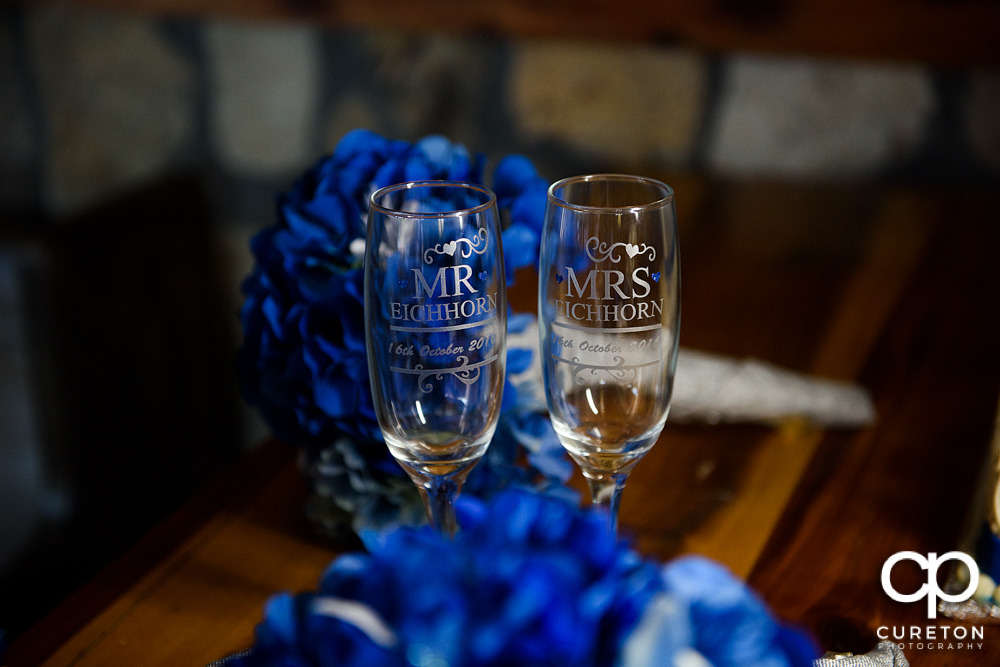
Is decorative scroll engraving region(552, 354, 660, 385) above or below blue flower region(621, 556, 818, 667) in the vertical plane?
above

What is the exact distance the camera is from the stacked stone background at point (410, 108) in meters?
1.56

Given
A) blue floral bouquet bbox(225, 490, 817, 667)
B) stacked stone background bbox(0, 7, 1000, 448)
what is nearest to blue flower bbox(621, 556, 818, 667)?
blue floral bouquet bbox(225, 490, 817, 667)

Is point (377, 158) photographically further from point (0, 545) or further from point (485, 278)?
point (0, 545)

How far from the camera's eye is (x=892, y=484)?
73cm

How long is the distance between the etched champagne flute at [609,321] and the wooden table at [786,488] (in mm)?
184

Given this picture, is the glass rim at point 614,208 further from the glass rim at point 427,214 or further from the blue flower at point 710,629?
the blue flower at point 710,629

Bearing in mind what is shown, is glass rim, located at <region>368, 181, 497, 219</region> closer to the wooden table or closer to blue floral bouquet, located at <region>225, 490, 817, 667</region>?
blue floral bouquet, located at <region>225, 490, 817, 667</region>

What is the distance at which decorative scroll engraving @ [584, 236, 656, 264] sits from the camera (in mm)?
486

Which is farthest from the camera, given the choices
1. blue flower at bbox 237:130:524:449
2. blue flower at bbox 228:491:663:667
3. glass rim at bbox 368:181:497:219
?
blue flower at bbox 237:130:524:449

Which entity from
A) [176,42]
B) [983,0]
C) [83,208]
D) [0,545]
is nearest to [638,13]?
[983,0]

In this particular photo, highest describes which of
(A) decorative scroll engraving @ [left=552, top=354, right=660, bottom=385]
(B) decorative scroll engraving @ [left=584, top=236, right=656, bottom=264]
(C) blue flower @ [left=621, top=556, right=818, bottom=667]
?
(B) decorative scroll engraving @ [left=584, top=236, right=656, bottom=264]

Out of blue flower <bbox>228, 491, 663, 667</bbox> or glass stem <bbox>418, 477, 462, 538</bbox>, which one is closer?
blue flower <bbox>228, 491, 663, 667</bbox>

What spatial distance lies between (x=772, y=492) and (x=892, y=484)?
96 mm

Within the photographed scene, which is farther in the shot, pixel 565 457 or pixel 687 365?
pixel 687 365
